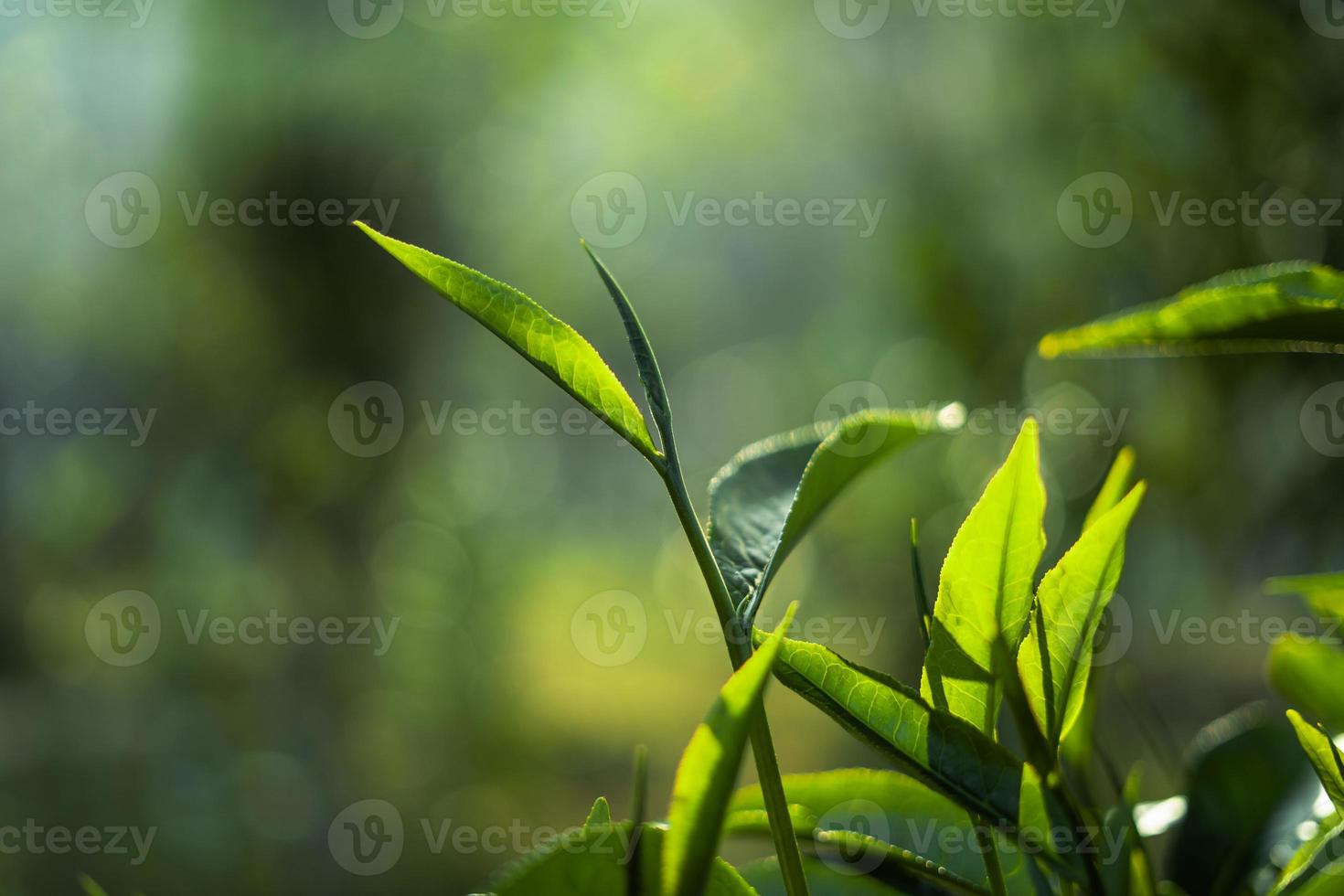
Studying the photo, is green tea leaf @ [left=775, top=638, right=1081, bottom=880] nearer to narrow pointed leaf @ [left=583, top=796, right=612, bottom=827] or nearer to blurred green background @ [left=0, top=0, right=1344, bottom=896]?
narrow pointed leaf @ [left=583, top=796, right=612, bottom=827]

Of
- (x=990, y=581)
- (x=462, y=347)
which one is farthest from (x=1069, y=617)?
(x=462, y=347)

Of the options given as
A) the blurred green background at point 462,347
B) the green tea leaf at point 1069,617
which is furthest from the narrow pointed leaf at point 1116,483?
the blurred green background at point 462,347

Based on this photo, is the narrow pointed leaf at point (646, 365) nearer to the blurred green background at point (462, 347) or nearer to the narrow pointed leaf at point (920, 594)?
the narrow pointed leaf at point (920, 594)

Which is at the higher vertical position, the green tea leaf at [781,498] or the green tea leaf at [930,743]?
the green tea leaf at [781,498]

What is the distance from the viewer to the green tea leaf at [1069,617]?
0.12 meters

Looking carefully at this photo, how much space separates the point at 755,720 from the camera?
0.38 ft

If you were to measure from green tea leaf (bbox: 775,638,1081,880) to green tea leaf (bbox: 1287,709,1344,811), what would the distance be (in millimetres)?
35

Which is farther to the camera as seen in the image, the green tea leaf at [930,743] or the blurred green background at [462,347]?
the blurred green background at [462,347]

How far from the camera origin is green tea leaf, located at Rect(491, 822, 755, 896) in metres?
0.11

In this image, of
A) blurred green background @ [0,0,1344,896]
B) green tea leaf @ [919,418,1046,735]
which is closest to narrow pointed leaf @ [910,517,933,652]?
green tea leaf @ [919,418,1046,735]

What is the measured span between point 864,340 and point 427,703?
69.8 inches

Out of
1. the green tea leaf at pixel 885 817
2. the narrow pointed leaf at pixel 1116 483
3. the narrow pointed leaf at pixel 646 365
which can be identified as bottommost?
the green tea leaf at pixel 885 817

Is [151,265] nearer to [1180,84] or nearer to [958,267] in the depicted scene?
[958,267]

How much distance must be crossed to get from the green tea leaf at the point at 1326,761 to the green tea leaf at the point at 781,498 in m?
0.06
